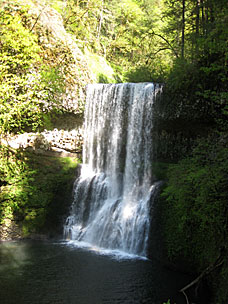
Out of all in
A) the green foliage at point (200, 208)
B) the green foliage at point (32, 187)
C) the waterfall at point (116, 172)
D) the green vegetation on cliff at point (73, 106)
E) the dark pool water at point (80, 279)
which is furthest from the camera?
the green foliage at point (32, 187)

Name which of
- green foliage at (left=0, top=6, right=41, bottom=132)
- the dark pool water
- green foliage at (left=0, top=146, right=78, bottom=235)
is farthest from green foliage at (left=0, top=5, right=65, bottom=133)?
the dark pool water

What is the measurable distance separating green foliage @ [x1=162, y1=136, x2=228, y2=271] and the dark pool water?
2.73 ft

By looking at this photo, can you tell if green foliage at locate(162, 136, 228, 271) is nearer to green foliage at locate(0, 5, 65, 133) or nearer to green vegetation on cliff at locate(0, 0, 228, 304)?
green vegetation on cliff at locate(0, 0, 228, 304)

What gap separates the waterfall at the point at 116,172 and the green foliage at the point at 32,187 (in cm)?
68

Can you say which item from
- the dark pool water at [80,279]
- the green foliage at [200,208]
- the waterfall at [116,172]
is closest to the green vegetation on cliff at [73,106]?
the green foliage at [200,208]

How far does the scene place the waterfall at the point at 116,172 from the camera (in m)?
10.3

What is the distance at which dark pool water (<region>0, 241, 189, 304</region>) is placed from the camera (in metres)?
6.69

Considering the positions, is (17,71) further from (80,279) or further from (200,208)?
(200,208)

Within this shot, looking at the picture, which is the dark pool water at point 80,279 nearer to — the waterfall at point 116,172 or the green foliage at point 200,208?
the green foliage at point 200,208

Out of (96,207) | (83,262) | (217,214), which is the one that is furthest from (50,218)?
(217,214)

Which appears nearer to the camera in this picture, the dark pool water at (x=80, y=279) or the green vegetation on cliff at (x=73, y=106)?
the dark pool water at (x=80, y=279)

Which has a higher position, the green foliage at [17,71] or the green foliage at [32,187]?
the green foliage at [17,71]

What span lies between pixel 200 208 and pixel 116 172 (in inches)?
257

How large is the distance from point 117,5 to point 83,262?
2149 centimetres
